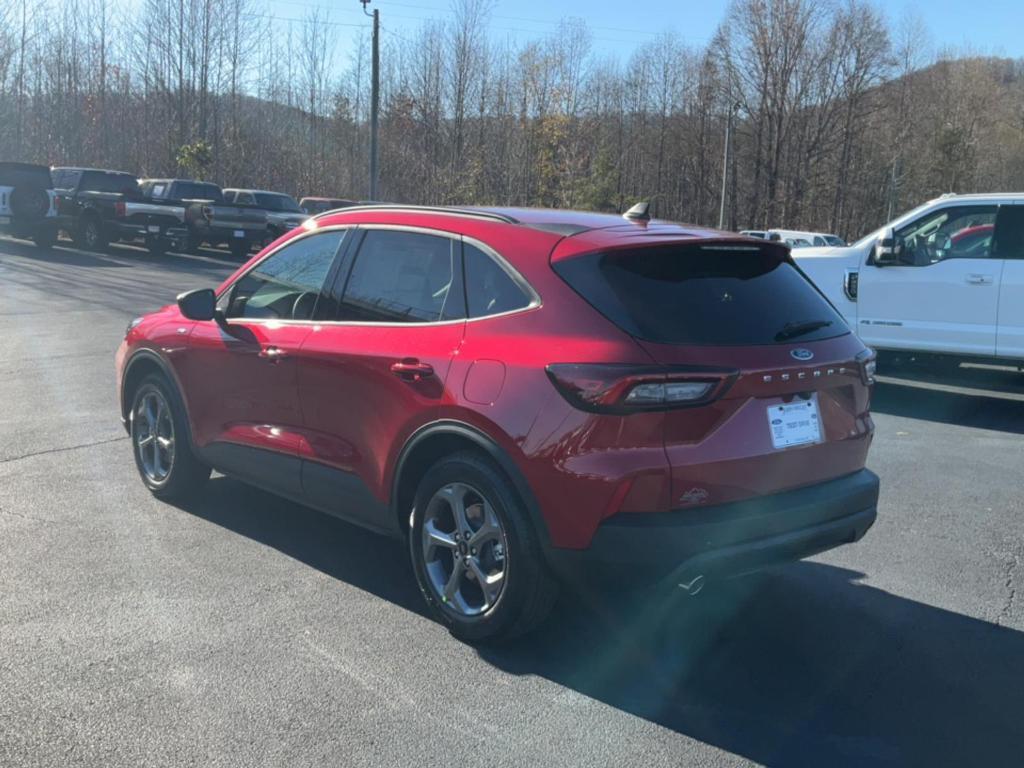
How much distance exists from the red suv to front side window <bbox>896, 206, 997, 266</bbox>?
243 inches

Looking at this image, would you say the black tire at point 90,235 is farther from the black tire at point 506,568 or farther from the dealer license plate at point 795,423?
the dealer license plate at point 795,423

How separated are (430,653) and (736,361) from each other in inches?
66.8

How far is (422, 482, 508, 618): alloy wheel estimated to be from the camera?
411 cm

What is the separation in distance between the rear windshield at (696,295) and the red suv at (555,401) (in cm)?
1

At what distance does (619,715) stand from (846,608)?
158 centimetres

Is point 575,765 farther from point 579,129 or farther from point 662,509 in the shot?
point 579,129

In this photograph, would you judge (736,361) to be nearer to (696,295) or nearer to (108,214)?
(696,295)

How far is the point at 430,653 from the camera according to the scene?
13.6ft

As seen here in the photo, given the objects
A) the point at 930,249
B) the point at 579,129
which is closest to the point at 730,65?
the point at 579,129

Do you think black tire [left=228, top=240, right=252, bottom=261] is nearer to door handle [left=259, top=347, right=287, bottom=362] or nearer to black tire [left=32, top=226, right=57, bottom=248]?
black tire [left=32, top=226, right=57, bottom=248]

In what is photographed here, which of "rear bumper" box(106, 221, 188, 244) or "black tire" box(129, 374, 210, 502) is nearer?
"black tire" box(129, 374, 210, 502)

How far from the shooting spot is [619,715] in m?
3.68

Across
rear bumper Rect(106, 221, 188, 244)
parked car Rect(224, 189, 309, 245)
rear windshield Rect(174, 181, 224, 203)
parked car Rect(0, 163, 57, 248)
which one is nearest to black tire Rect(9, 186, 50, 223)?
parked car Rect(0, 163, 57, 248)

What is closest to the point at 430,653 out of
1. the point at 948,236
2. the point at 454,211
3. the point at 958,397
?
the point at 454,211
